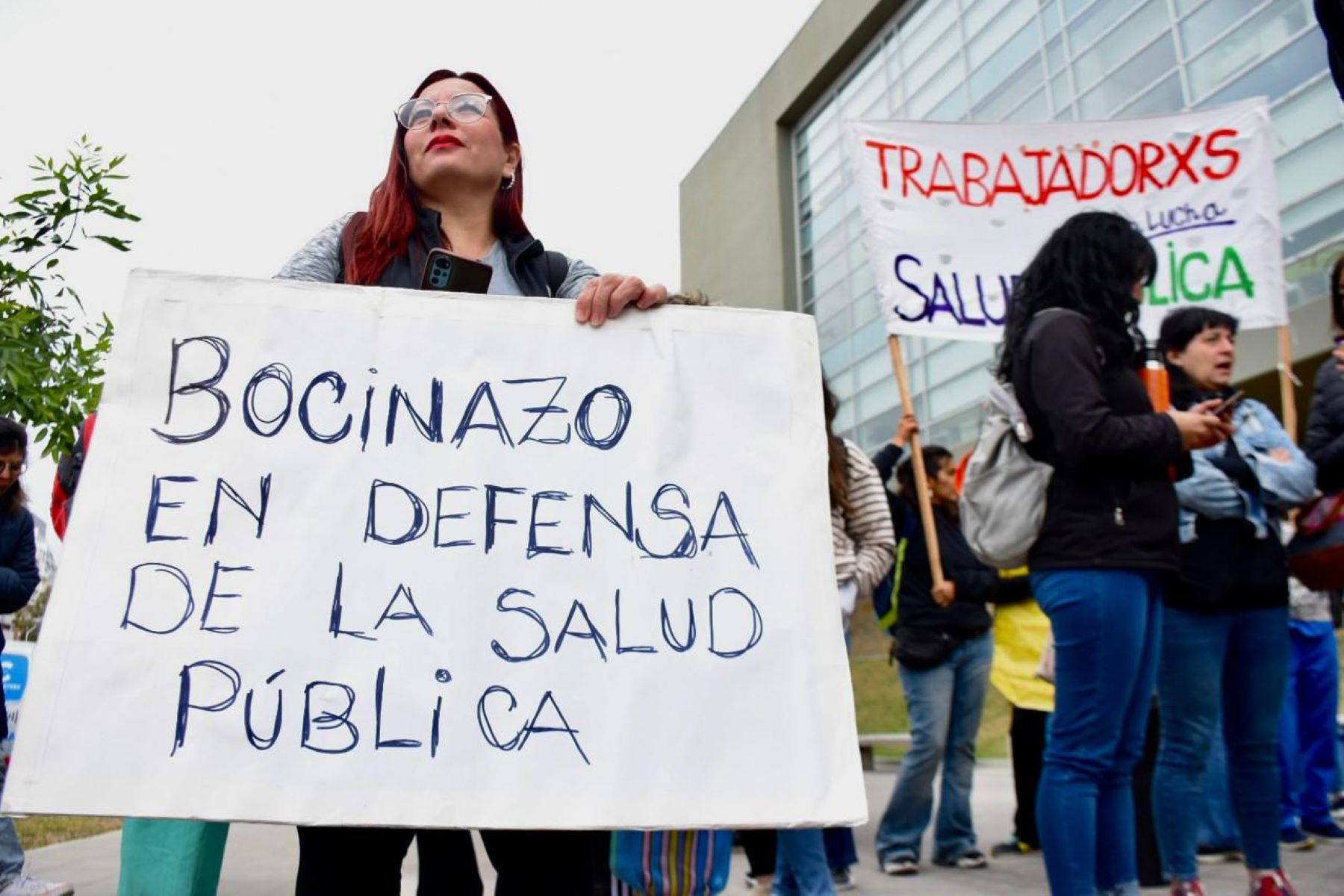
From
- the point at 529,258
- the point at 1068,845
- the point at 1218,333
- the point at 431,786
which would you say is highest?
the point at 1218,333

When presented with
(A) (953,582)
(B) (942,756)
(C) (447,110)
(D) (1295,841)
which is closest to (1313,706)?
(D) (1295,841)

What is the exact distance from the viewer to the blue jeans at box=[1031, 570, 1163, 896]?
251cm

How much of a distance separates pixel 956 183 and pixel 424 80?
3119mm

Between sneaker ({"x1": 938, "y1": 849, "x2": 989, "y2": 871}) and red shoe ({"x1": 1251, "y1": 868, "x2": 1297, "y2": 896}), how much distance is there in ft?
5.31

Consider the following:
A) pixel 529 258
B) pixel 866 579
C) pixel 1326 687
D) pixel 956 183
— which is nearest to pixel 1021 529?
pixel 866 579

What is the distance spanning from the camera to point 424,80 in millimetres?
2135

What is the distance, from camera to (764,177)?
A: 83.2 feet

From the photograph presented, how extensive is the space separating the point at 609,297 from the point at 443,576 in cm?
48

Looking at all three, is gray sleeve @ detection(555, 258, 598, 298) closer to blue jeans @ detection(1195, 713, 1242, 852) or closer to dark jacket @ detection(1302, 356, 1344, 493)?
dark jacket @ detection(1302, 356, 1344, 493)

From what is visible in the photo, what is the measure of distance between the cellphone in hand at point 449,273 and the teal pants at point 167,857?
0.91 m

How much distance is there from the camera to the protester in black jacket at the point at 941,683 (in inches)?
175

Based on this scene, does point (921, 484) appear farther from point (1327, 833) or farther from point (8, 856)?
point (8, 856)

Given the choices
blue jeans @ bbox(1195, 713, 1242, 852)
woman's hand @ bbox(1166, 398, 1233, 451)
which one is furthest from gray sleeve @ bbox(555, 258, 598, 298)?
blue jeans @ bbox(1195, 713, 1242, 852)

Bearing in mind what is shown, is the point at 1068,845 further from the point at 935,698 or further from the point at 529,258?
the point at 935,698
